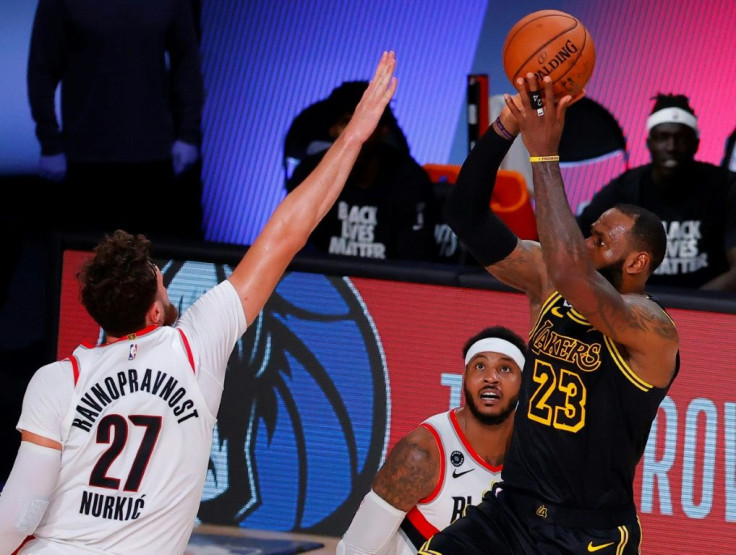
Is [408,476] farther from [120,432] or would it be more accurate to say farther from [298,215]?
[120,432]

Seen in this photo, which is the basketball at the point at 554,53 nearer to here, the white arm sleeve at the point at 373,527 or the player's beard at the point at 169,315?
the player's beard at the point at 169,315

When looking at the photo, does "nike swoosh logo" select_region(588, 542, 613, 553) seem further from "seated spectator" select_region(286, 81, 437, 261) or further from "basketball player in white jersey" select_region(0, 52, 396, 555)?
"seated spectator" select_region(286, 81, 437, 261)

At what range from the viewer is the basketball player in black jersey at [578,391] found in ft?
13.3

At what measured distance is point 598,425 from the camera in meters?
4.22

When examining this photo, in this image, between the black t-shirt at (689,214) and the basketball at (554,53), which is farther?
the black t-shirt at (689,214)

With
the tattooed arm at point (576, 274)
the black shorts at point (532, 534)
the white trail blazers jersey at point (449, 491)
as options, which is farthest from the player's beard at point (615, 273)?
the white trail blazers jersey at point (449, 491)

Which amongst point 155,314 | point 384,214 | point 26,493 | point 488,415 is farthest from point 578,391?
point 384,214

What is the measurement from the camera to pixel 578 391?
13.9 feet

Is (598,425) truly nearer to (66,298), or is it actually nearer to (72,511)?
(72,511)

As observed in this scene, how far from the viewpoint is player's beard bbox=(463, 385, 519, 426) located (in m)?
5.20

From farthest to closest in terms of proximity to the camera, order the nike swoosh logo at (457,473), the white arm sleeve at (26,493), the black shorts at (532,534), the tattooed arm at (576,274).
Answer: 1. the nike swoosh logo at (457,473)
2. the black shorts at (532,534)
3. the tattooed arm at (576,274)
4. the white arm sleeve at (26,493)

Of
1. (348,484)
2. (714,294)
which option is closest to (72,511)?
(348,484)

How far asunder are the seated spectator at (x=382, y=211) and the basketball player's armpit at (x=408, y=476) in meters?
1.81

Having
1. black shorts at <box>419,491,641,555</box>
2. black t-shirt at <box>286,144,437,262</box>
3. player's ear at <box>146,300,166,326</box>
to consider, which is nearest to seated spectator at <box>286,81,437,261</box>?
black t-shirt at <box>286,144,437,262</box>
